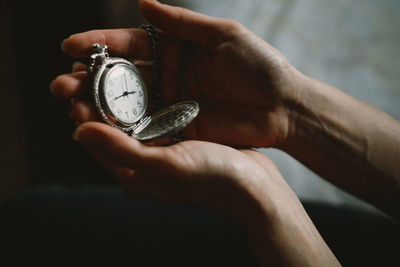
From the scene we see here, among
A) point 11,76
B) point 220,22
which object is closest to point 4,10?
point 11,76

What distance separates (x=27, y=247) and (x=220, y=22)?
0.94 m

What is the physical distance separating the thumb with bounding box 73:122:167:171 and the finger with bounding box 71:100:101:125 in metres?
0.19

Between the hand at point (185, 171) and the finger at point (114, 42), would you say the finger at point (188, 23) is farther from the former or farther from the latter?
the hand at point (185, 171)

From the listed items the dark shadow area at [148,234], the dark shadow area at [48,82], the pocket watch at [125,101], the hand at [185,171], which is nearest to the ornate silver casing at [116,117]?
the pocket watch at [125,101]

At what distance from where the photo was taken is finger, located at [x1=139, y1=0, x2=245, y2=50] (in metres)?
1.01

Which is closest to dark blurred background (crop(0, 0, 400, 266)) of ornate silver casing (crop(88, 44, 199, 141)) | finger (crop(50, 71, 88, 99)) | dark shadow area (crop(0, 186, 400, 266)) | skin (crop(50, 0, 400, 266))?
dark shadow area (crop(0, 186, 400, 266))

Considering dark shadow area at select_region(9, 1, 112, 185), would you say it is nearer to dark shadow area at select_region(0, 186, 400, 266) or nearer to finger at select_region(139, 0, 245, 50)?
dark shadow area at select_region(0, 186, 400, 266)

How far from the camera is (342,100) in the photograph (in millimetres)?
1163

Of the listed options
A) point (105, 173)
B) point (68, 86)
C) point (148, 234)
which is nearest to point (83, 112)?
point (68, 86)

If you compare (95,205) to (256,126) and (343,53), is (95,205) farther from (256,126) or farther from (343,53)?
(343,53)

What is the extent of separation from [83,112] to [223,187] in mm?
420

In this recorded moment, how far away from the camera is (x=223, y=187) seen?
0.83m

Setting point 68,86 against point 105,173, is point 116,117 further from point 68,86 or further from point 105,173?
point 105,173

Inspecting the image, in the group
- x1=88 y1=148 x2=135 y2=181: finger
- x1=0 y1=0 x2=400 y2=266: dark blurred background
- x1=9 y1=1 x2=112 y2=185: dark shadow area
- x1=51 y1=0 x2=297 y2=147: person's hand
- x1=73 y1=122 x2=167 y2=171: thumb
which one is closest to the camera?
x1=73 y1=122 x2=167 y2=171: thumb
